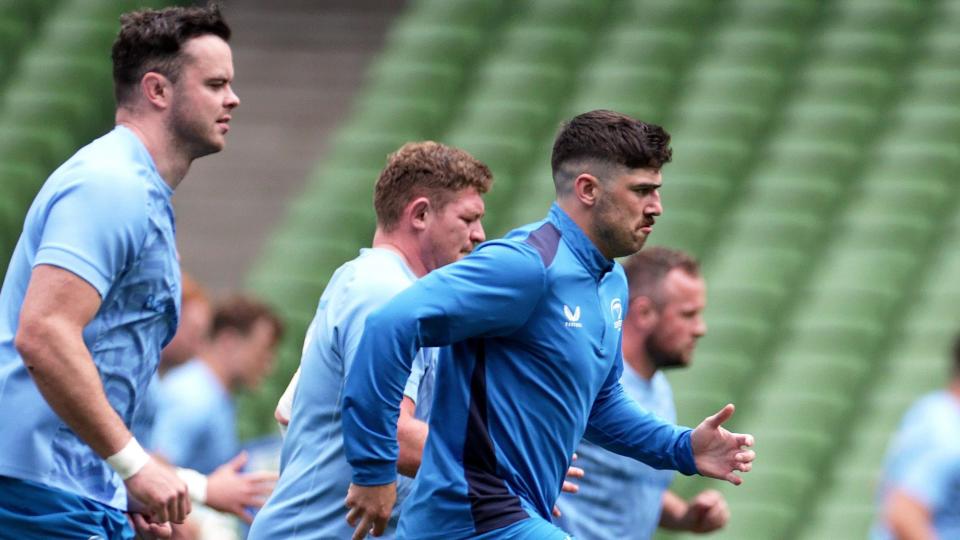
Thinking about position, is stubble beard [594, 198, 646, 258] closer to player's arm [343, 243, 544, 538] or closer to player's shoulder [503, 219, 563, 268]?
player's shoulder [503, 219, 563, 268]

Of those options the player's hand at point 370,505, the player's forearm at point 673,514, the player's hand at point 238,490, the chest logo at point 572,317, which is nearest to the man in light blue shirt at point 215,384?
the player's forearm at point 673,514

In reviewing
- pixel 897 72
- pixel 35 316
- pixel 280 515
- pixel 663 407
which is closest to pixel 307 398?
pixel 280 515

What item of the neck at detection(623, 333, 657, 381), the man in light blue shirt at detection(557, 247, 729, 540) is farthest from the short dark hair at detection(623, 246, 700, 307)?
the neck at detection(623, 333, 657, 381)

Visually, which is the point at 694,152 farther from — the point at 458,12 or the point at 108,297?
the point at 108,297

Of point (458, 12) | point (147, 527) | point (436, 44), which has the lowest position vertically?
point (147, 527)

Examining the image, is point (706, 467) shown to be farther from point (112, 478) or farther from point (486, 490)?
point (112, 478)

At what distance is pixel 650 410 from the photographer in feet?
18.7

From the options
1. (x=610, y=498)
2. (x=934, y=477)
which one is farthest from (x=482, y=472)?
(x=934, y=477)

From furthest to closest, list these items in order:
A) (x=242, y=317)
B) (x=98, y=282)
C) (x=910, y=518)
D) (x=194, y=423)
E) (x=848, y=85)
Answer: (x=848, y=85), (x=242, y=317), (x=194, y=423), (x=910, y=518), (x=98, y=282)

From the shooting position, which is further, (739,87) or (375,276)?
(739,87)

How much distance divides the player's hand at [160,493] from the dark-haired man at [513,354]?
37 cm

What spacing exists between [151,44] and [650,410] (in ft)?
7.46

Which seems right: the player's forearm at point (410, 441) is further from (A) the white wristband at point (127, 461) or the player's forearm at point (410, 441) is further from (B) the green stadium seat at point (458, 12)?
(B) the green stadium seat at point (458, 12)

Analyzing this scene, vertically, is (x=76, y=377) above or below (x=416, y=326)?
below
